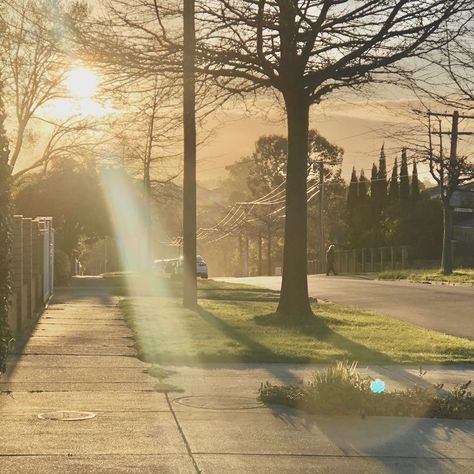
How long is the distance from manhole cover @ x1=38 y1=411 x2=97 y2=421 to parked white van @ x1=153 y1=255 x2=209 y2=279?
41148mm

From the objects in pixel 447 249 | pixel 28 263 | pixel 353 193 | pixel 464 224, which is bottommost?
pixel 28 263

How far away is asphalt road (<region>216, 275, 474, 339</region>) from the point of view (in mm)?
21794

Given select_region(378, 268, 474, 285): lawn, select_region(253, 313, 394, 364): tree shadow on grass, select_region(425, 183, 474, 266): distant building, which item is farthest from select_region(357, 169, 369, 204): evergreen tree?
select_region(253, 313, 394, 364): tree shadow on grass

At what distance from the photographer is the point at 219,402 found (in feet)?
31.8

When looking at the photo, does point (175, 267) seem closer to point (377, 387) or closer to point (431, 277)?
point (431, 277)

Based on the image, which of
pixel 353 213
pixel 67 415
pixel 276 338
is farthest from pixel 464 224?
pixel 67 415

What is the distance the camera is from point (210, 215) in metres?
159

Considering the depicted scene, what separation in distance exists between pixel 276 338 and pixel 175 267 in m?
46.8

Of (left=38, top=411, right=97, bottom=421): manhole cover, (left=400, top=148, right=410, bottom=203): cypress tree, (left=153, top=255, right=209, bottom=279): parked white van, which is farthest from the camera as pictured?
(left=400, top=148, right=410, bottom=203): cypress tree

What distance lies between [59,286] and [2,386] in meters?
25.7

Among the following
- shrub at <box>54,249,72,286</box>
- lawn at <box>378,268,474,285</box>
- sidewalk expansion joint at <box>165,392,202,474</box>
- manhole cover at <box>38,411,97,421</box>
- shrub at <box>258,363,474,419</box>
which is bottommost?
sidewalk expansion joint at <box>165,392,202,474</box>

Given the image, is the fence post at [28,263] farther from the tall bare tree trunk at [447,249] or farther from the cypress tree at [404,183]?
the cypress tree at [404,183]

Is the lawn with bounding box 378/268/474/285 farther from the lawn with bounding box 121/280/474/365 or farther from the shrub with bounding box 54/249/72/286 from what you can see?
the lawn with bounding box 121/280/474/365

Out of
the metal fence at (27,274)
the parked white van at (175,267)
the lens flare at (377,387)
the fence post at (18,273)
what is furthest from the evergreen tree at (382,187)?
the lens flare at (377,387)
